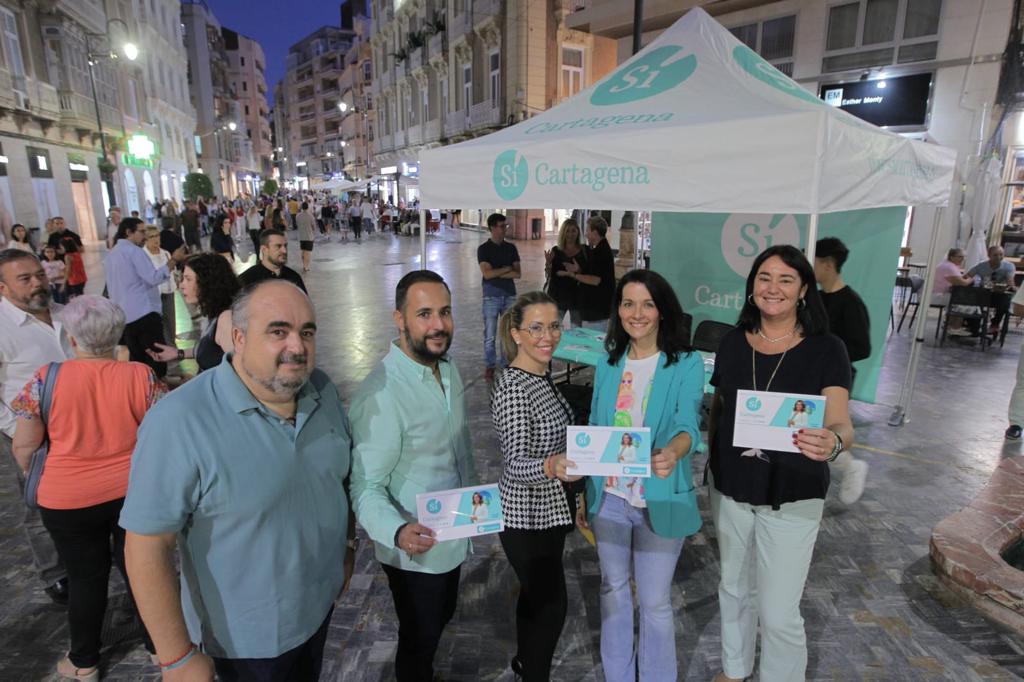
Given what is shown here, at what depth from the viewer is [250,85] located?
84.2m

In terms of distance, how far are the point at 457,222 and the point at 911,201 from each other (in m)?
31.8

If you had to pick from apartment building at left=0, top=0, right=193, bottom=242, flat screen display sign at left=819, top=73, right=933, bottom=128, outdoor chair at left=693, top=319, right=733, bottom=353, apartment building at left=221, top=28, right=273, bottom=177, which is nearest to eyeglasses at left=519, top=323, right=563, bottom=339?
outdoor chair at left=693, top=319, right=733, bottom=353

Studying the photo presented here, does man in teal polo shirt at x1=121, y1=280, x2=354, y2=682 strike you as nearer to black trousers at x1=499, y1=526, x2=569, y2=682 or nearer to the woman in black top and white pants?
black trousers at x1=499, y1=526, x2=569, y2=682

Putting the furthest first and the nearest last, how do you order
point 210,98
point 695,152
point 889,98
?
point 210,98 < point 889,98 < point 695,152

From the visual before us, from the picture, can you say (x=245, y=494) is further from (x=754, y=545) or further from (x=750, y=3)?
(x=750, y=3)

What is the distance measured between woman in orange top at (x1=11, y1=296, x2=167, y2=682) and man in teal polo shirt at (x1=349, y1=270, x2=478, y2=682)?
1.31 meters

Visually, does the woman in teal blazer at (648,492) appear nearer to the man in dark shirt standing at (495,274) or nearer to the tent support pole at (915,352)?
the man in dark shirt standing at (495,274)

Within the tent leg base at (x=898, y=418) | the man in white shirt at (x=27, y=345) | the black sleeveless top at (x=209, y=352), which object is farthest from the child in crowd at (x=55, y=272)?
the tent leg base at (x=898, y=418)

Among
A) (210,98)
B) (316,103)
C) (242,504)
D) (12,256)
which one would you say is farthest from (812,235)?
(316,103)

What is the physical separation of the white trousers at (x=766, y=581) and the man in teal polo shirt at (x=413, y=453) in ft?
3.95

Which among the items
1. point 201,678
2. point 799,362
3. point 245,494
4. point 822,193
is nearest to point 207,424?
point 245,494

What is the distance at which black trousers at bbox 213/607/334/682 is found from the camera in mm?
1728

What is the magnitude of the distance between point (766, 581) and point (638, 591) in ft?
1.75

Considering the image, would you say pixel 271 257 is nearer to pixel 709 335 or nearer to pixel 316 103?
pixel 709 335
